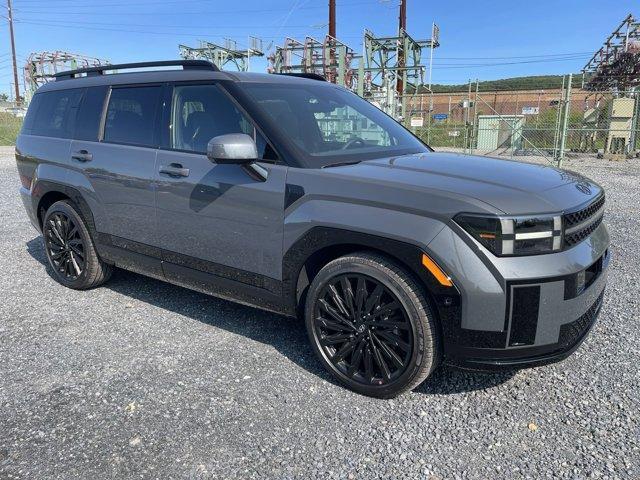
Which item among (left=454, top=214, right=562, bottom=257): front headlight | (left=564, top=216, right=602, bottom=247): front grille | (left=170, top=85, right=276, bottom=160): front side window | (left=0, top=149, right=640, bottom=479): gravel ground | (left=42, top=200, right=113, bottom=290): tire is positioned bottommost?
(left=0, top=149, right=640, bottom=479): gravel ground

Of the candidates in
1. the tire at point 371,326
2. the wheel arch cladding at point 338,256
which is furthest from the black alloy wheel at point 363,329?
the wheel arch cladding at point 338,256

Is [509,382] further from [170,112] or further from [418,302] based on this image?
[170,112]

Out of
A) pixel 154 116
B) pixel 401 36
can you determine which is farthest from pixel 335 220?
pixel 401 36

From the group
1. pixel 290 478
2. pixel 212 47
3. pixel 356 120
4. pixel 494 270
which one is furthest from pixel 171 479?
pixel 212 47

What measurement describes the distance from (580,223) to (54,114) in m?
4.60

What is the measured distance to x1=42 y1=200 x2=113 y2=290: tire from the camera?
4.64 meters

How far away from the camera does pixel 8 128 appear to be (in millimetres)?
32844

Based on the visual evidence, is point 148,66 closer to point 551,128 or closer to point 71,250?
point 71,250

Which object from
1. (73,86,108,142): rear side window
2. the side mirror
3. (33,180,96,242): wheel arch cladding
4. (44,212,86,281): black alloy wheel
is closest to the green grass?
(33,180,96,242): wheel arch cladding

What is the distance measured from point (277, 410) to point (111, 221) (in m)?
2.31

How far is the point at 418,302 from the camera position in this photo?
107 inches

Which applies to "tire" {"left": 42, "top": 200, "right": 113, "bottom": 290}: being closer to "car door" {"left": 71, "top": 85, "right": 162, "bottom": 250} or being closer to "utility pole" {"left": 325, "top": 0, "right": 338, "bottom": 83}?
"car door" {"left": 71, "top": 85, "right": 162, "bottom": 250}

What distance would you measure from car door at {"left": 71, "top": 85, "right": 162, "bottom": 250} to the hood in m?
1.66

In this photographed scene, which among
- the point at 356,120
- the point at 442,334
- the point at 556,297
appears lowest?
the point at 442,334
